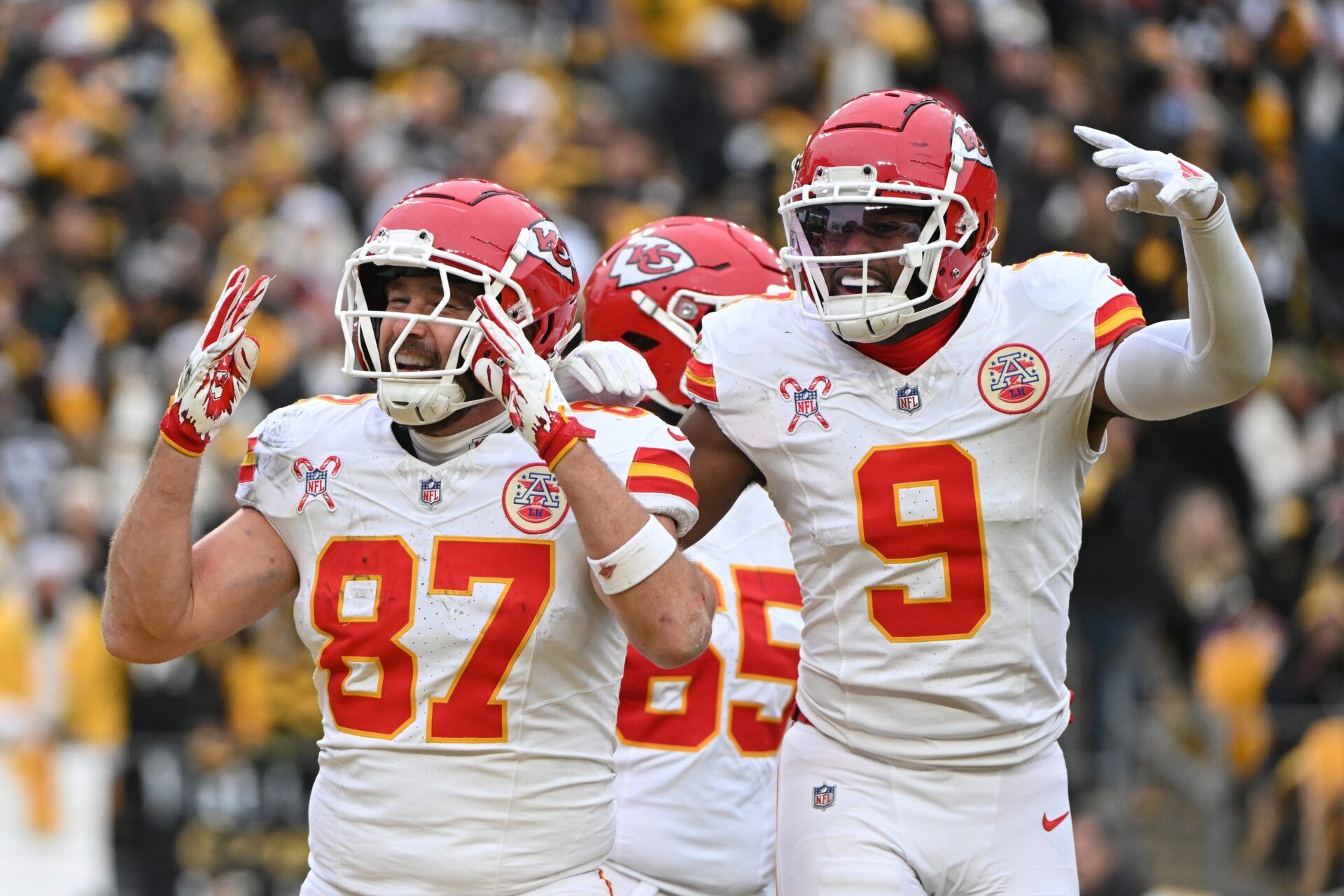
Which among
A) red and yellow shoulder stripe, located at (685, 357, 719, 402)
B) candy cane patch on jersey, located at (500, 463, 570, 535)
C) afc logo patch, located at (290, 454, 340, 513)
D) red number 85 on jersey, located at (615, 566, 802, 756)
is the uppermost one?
red and yellow shoulder stripe, located at (685, 357, 719, 402)

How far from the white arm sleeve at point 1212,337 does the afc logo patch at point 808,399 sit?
633 mm

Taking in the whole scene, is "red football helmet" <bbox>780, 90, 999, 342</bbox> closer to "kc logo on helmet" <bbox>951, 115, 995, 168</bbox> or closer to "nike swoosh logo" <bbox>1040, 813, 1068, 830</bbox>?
"kc logo on helmet" <bbox>951, 115, 995, 168</bbox>

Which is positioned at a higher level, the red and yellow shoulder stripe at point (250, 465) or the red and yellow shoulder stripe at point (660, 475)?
the red and yellow shoulder stripe at point (250, 465)

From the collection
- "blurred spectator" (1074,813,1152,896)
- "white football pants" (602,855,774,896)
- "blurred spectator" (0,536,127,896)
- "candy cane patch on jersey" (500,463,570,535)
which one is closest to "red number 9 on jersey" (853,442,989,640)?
"candy cane patch on jersey" (500,463,570,535)

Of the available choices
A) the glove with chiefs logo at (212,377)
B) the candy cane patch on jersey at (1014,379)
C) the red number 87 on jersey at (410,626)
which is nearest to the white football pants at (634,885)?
the red number 87 on jersey at (410,626)

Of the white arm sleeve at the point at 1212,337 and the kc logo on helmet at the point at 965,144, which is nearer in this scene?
the white arm sleeve at the point at 1212,337

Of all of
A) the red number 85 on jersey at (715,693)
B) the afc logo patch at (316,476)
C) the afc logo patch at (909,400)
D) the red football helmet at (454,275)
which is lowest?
the red number 85 on jersey at (715,693)

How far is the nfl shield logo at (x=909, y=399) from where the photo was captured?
4.09 metres

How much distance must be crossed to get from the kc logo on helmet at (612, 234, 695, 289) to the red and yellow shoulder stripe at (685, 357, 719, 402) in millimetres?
854

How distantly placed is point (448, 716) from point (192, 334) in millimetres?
8590

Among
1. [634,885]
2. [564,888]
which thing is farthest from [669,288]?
[564,888]

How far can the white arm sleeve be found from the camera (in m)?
3.68

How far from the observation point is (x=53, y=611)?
10.3 meters

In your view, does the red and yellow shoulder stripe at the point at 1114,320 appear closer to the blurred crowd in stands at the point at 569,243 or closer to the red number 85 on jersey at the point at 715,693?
the red number 85 on jersey at the point at 715,693
